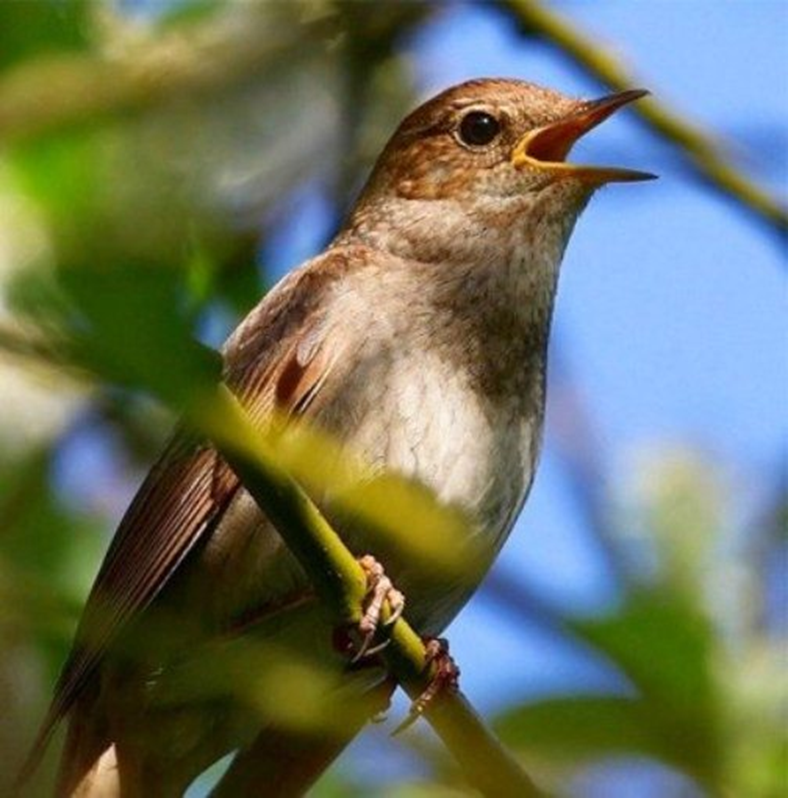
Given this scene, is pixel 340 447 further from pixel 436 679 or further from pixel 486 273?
pixel 486 273

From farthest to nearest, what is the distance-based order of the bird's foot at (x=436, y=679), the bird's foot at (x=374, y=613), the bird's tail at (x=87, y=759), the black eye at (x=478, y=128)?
the black eye at (x=478, y=128), the bird's tail at (x=87, y=759), the bird's foot at (x=374, y=613), the bird's foot at (x=436, y=679)

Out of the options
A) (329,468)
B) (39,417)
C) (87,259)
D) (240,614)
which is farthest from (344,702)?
(240,614)

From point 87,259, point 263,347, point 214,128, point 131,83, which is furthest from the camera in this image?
point 263,347

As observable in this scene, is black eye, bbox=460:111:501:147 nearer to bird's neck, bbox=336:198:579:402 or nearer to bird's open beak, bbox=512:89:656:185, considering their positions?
bird's open beak, bbox=512:89:656:185

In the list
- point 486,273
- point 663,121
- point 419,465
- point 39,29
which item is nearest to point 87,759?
point 419,465

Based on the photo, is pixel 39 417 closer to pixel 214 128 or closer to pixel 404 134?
pixel 214 128

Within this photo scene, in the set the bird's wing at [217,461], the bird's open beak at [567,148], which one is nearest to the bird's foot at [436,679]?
the bird's wing at [217,461]

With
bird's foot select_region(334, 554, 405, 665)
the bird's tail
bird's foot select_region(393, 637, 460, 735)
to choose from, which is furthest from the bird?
bird's foot select_region(334, 554, 405, 665)

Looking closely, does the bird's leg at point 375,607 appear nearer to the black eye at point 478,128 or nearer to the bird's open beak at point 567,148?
the bird's open beak at point 567,148
